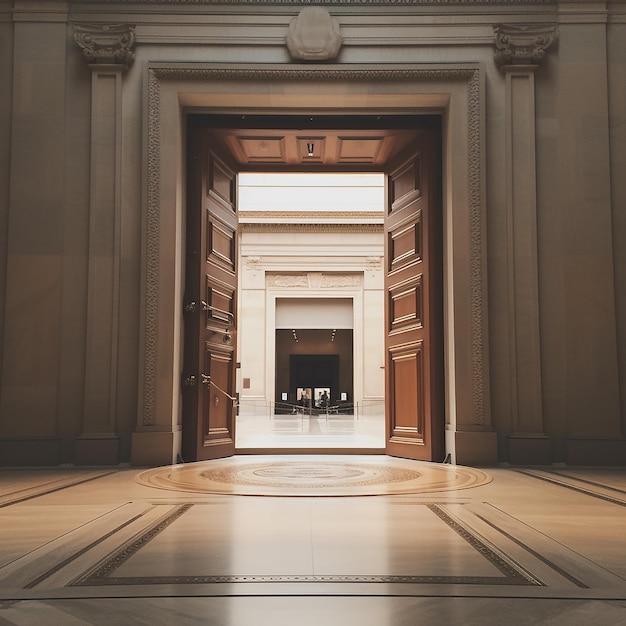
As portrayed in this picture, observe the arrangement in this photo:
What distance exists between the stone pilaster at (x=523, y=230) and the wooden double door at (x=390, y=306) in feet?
2.85

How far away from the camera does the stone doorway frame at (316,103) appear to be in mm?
6918

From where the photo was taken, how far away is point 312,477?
602 centimetres

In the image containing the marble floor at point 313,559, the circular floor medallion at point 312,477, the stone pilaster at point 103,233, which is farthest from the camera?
the stone pilaster at point 103,233

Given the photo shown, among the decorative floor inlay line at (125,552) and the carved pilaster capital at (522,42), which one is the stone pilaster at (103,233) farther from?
→ the carved pilaster capital at (522,42)

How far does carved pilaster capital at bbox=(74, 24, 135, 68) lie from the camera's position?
280 inches

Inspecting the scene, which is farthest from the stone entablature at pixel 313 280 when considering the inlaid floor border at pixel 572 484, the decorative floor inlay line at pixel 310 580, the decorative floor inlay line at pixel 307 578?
the decorative floor inlay line at pixel 310 580

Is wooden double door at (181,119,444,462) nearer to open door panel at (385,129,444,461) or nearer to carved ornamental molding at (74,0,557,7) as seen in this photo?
open door panel at (385,129,444,461)

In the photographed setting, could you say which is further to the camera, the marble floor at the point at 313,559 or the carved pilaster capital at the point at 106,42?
the carved pilaster capital at the point at 106,42

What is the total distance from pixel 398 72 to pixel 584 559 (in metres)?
5.39

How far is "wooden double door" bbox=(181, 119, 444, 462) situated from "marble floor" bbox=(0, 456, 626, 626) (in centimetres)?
242

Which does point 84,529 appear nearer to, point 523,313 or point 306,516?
point 306,516

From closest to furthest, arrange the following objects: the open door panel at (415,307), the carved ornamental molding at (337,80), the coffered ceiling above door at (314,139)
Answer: the carved ornamental molding at (337,80), the open door panel at (415,307), the coffered ceiling above door at (314,139)

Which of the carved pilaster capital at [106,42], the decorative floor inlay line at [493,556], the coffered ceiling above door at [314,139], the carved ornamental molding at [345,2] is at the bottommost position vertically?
the decorative floor inlay line at [493,556]

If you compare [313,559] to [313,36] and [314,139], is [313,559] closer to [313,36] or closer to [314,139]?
[313,36]
